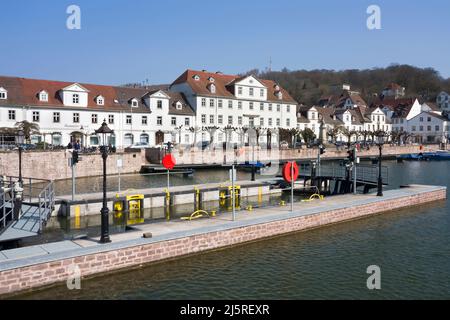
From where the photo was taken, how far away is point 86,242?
50.5ft

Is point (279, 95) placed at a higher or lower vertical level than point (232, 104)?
higher

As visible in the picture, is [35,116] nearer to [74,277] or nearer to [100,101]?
[100,101]

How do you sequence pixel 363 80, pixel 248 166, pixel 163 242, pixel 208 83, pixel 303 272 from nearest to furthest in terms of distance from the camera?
1. pixel 303 272
2. pixel 163 242
3. pixel 248 166
4. pixel 208 83
5. pixel 363 80

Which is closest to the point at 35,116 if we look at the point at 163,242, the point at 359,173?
the point at 359,173

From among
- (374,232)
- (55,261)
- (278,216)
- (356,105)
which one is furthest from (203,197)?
(356,105)

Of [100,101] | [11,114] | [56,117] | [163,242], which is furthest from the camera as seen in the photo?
[100,101]

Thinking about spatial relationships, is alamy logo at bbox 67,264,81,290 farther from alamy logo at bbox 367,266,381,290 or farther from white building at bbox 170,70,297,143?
white building at bbox 170,70,297,143

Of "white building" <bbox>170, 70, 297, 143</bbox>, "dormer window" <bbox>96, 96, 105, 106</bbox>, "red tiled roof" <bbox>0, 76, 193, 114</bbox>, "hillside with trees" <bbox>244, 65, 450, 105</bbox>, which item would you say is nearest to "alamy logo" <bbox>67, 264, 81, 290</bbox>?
"red tiled roof" <bbox>0, 76, 193, 114</bbox>

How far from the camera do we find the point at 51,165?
40781 millimetres

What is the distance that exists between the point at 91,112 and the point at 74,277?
4388 cm

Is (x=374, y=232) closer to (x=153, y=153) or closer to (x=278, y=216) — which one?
(x=278, y=216)

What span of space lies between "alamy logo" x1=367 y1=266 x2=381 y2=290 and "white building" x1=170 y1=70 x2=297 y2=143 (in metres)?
50.3
